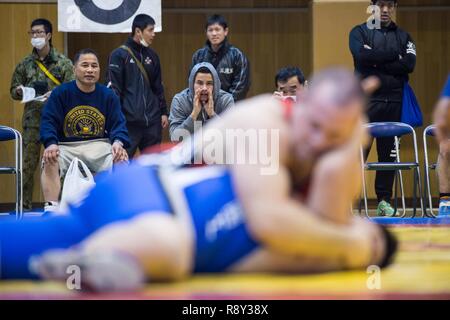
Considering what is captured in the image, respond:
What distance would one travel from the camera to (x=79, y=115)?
5.08m

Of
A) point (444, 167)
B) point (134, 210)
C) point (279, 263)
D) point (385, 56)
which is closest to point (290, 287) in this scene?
point (279, 263)

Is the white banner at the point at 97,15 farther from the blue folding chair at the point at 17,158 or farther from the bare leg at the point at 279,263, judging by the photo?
the bare leg at the point at 279,263

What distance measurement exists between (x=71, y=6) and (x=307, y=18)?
3232 millimetres

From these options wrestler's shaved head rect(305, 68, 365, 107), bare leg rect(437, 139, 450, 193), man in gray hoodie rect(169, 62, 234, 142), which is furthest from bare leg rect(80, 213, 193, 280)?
bare leg rect(437, 139, 450, 193)

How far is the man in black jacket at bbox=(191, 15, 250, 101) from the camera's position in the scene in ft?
19.9

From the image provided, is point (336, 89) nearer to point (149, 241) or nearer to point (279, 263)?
point (279, 263)

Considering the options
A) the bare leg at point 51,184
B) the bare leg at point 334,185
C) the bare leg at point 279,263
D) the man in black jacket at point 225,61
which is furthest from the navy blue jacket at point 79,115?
the bare leg at point 334,185

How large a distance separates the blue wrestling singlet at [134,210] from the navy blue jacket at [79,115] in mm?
3070

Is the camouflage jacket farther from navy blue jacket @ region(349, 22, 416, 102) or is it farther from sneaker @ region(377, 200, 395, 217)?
sneaker @ region(377, 200, 395, 217)

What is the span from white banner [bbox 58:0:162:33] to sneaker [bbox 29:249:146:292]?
4.38m

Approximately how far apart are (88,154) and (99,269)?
3.32m

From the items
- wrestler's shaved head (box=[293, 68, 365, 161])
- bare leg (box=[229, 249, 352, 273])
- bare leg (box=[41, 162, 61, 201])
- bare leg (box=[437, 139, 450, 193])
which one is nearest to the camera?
wrestler's shaved head (box=[293, 68, 365, 161])

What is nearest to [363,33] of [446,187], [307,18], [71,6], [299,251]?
[446,187]

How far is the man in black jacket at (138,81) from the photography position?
6.14m
